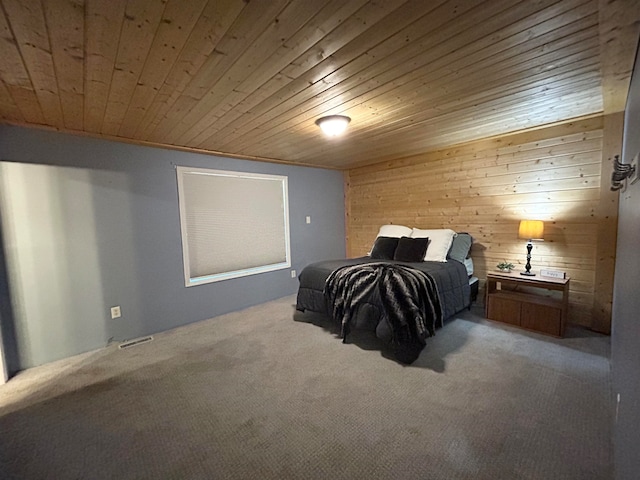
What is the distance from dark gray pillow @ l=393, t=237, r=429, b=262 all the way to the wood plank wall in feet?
2.21

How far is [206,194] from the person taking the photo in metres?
3.64

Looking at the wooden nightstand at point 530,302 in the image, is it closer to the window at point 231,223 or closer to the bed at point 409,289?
the bed at point 409,289

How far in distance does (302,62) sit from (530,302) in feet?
10.2

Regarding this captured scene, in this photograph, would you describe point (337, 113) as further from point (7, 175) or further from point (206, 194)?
point (7, 175)

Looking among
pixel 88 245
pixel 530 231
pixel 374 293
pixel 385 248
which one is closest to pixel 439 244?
pixel 385 248

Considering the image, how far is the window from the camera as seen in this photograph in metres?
3.53

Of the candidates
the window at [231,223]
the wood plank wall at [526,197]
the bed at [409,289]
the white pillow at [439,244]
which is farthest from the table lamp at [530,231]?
the window at [231,223]

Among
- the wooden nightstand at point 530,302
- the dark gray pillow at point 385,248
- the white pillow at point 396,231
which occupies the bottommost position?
the wooden nightstand at point 530,302

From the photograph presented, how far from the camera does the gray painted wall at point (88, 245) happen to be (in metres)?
2.51

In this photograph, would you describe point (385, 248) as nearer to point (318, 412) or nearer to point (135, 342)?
point (318, 412)

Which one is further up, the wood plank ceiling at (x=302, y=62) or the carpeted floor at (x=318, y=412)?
the wood plank ceiling at (x=302, y=62)

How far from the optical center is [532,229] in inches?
119

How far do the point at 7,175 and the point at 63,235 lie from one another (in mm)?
622

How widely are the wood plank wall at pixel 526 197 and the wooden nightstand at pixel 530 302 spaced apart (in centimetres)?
34
